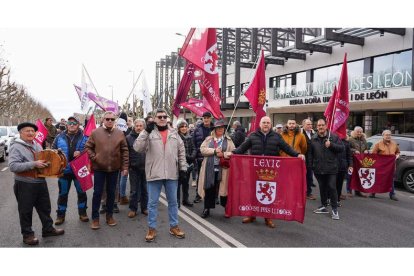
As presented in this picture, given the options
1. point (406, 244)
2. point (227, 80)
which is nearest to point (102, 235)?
point (406, 244)

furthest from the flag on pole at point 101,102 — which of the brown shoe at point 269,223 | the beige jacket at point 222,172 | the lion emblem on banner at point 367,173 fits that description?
the lion emblem on banner at point 367,173

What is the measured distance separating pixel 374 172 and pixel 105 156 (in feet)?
21.9

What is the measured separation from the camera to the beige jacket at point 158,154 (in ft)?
17.1

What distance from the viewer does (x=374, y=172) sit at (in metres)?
8.88

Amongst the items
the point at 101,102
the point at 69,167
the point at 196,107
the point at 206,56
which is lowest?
the point at 69,167

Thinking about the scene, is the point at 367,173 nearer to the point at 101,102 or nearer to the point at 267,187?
the point at 267,187

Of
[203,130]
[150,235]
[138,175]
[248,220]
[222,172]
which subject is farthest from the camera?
[203,130]

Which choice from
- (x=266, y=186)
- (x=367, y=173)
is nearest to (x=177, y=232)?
(x=266, y=186)

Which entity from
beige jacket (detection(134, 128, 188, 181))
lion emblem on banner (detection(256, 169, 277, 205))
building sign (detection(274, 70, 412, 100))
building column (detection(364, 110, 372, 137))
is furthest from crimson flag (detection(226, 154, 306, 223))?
building column (detection(364, 110, 372, 137))

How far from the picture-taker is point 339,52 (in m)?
24.9

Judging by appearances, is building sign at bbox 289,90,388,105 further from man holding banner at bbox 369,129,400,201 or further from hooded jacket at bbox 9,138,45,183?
hooded jacket at bbox 9,138,45,183

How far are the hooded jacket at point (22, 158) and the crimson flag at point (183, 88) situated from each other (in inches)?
157

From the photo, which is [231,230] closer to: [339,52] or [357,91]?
[357,91]

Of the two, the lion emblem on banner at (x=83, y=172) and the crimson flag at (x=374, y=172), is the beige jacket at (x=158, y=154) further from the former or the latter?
the crimson flag at (x=374, y=172)
